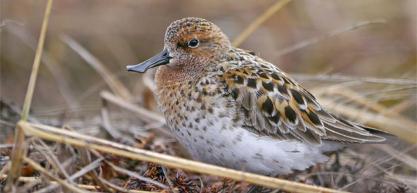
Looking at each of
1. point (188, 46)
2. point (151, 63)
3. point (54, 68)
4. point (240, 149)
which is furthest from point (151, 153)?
point (54, 68)

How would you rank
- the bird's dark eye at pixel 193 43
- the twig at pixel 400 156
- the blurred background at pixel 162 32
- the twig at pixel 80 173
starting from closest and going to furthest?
the twig at pixel 80 173 → the bird's dark eye at pixel 193 43 → the twig at pixel 400 156 → the blurred background at pixel 162 32

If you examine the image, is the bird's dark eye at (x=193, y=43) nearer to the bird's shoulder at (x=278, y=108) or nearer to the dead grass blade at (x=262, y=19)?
the bird's shoulder at (x=278, y=108)

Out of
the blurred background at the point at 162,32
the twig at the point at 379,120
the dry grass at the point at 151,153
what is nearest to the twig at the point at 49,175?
the dry grass at the point at 151,153

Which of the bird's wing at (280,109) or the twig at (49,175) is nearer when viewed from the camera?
the twig at (49,175)

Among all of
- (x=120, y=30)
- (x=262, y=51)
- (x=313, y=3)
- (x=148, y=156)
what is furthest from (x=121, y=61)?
(x=148, y=156)

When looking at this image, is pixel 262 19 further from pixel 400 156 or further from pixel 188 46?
pixel 400 156

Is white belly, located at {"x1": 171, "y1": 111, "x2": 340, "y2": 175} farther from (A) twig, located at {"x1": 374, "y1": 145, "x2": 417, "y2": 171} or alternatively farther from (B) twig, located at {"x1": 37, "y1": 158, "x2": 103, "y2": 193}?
(A) twig, located at {"x1": 374, "y1": 145, "x2": 417, "y2": 171}

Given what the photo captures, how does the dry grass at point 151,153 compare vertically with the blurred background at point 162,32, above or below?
below
